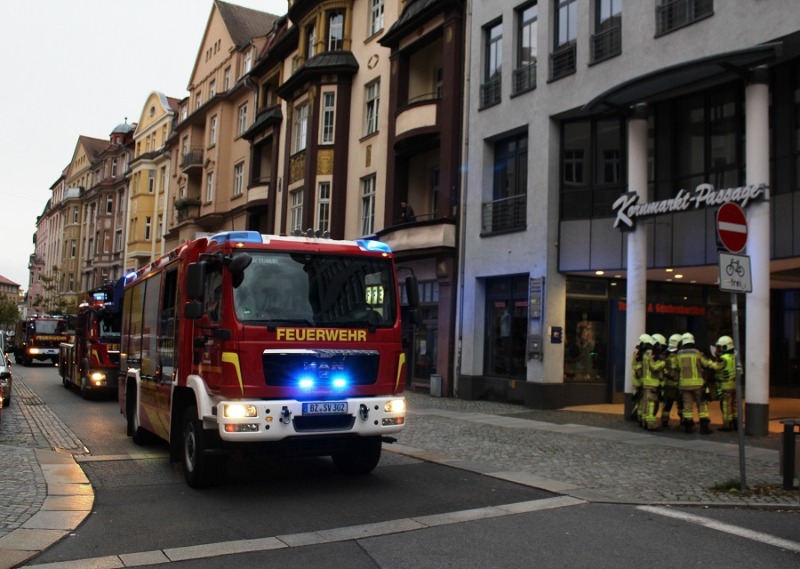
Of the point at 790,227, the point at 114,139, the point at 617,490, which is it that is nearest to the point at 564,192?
the point at 790,227

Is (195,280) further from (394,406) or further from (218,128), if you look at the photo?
(218,128)

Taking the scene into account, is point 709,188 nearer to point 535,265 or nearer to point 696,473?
point 535,265

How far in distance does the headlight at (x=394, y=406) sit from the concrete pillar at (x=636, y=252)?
8.05 meters

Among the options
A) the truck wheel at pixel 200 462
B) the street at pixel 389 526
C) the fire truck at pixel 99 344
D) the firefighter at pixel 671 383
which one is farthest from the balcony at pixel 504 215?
the truck wheel at pixel 200 462

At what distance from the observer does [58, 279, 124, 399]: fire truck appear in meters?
19.1

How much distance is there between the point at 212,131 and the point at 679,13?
31085 mm

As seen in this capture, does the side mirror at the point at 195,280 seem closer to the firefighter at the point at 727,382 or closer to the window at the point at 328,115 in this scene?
the firefighter at the point at 727,382

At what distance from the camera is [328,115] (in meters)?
28.5

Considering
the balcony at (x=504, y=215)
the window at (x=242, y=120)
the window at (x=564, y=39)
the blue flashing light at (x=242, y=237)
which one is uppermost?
the window at (x=242, y=120)

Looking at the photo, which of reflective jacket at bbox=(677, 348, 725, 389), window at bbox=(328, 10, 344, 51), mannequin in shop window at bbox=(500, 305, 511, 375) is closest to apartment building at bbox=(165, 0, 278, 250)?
window at bbox=(328, 10, 344, 51)

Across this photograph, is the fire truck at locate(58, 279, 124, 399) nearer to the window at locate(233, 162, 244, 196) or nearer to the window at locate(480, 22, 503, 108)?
the window at locate(480, 22, 503, 108)

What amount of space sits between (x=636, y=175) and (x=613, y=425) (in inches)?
204

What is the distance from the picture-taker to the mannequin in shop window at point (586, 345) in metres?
18.6

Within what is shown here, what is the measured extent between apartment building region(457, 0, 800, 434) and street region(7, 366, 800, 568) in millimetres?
7106
